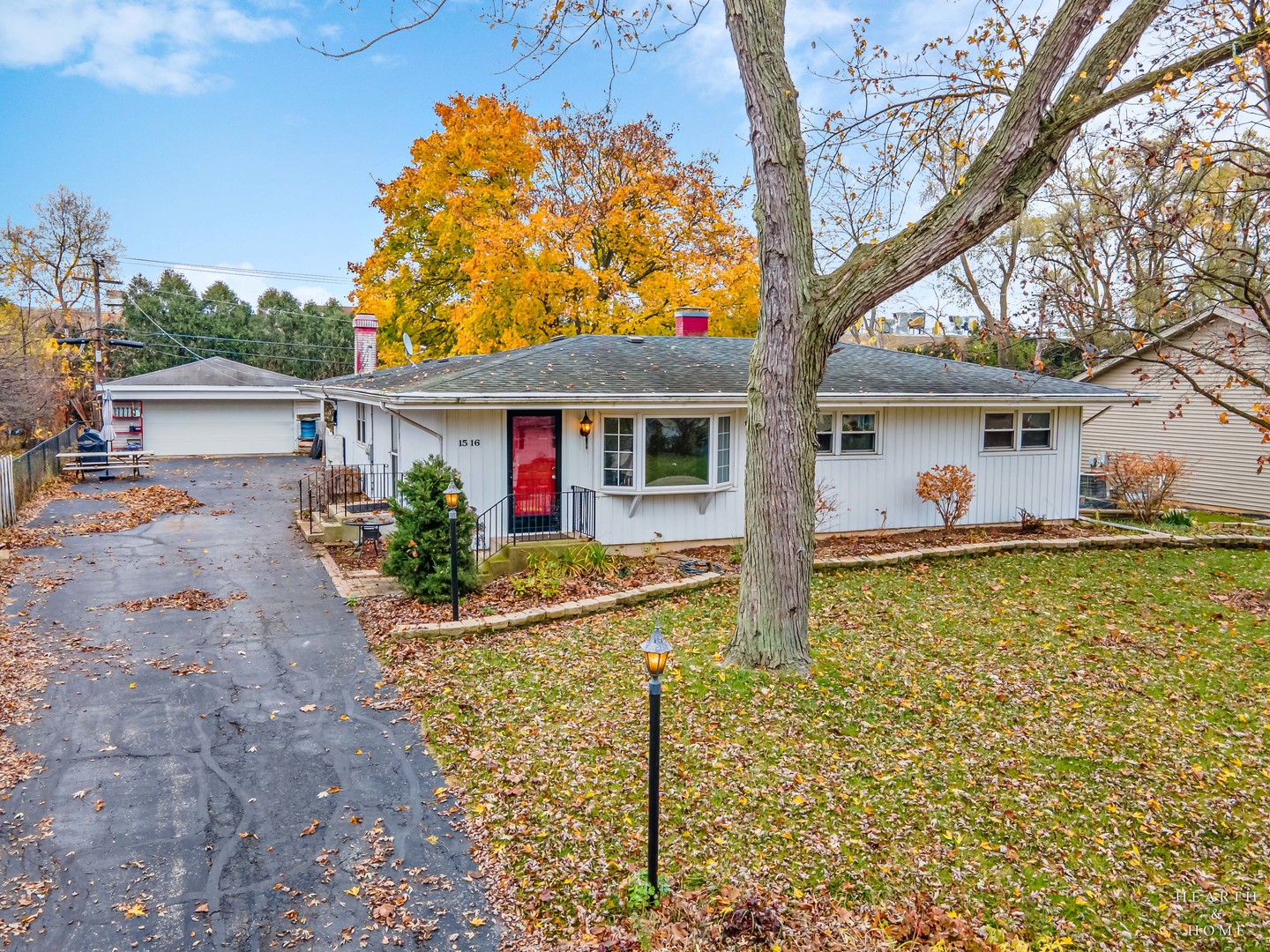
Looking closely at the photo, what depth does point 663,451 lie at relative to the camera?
11508 mm

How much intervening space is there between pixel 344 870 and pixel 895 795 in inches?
133

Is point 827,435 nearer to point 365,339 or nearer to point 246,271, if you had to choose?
point 365,339

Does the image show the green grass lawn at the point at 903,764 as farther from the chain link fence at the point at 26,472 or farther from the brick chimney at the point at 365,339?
the brick chimney at the point at 365,339

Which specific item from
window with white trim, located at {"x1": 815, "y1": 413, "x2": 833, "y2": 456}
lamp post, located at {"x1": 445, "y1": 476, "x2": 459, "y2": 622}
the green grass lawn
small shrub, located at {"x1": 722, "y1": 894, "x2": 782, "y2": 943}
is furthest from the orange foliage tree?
small shrub, located at {"x1": 722, "y1": 894, "x2": 782, "y2": 943}

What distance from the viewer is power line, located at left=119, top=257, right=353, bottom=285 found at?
41125 millimetres

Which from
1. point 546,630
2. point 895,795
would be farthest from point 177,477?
point 895,795

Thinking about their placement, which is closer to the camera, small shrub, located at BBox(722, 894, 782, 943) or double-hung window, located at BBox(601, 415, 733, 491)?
small shrub, located at BBox(722, 894, 782, 943)

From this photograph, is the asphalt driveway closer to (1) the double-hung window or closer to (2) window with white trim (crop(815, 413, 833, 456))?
(1) the double-hung window

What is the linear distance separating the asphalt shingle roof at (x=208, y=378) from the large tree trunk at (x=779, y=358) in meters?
23.2

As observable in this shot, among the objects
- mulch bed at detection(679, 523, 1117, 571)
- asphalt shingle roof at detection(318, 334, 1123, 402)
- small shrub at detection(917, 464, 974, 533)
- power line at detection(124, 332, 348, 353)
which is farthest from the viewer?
power line at detection(124, 332, 348, 353)

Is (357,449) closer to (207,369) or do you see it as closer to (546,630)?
(546,630)

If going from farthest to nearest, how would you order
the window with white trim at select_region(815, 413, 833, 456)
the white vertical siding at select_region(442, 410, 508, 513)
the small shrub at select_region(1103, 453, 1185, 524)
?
the small shrub at select_region(1103, 453, 1185, 524) → the window with white trim at select_region(815, 413, 833, 456) → the white vertical siding at select_region(442, 410, 508, 513)

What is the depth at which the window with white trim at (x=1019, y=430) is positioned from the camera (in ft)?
45.4

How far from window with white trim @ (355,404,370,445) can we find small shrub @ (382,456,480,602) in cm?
711
